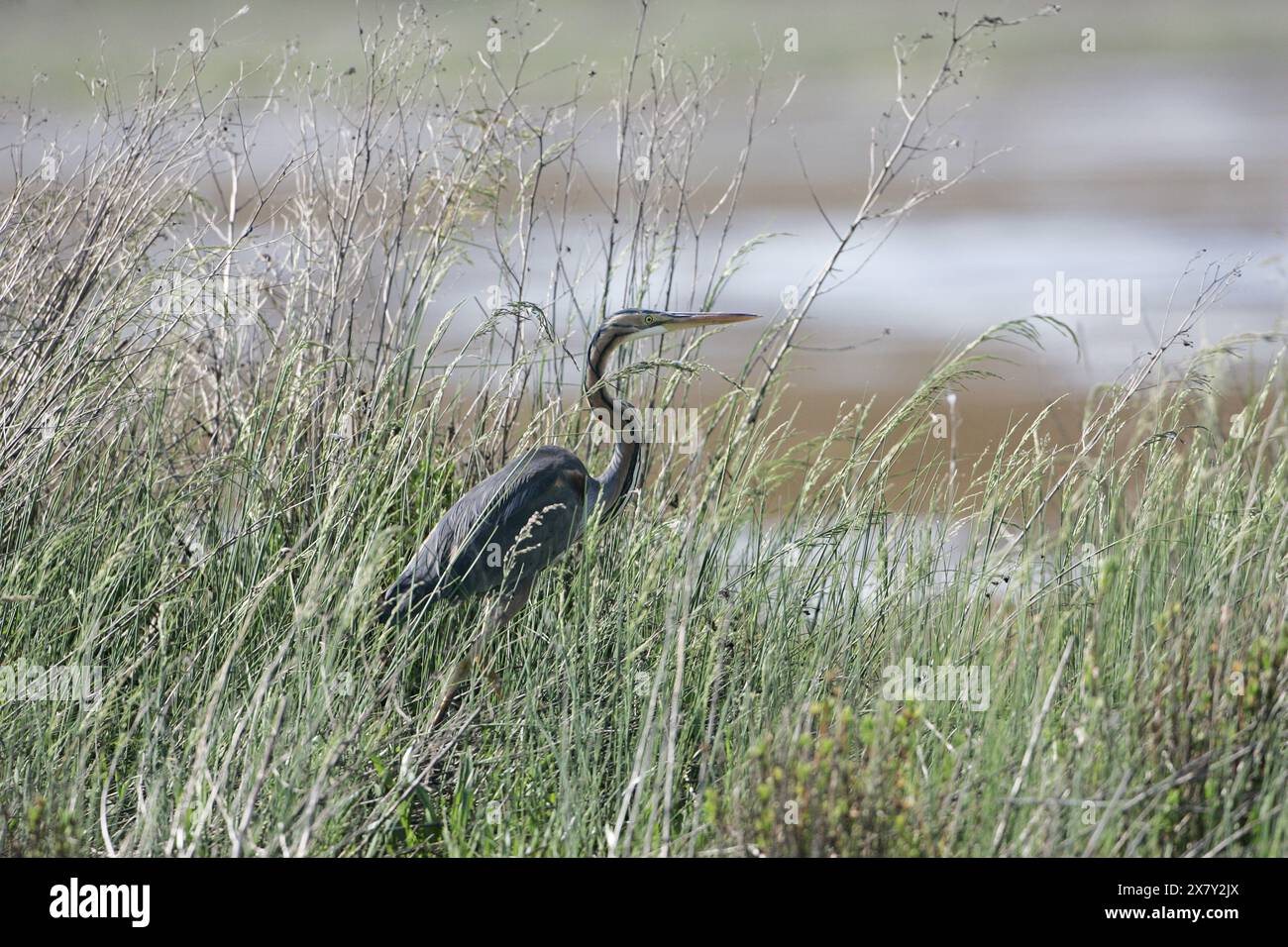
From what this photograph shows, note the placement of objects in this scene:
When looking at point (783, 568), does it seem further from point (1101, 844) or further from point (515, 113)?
point (515, 113)

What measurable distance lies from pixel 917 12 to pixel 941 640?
62.2 ft

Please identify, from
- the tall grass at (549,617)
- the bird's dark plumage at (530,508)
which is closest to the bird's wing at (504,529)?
the bird's dark plumage at (530,508)

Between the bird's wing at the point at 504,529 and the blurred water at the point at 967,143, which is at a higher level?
the blurred water at the point at 967,143

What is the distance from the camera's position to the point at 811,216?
1205cm

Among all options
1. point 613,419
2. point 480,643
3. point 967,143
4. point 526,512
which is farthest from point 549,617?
point 967,143

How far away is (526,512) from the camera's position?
11.8 ft

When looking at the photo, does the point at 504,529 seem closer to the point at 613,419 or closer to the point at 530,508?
the point at 530,508

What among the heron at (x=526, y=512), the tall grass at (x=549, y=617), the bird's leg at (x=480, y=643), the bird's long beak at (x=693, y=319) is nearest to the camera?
the tall grass at (x=549, y=617)

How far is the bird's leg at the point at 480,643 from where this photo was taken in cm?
293

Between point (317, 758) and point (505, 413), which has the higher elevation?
point (505, 413)

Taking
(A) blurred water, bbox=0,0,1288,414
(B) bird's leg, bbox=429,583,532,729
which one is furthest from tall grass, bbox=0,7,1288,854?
(A) blurred water, bbox=0,0,1288,414

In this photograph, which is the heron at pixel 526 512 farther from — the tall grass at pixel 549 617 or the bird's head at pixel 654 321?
the tall grass at pixel 549 617

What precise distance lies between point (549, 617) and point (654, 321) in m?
1.24
